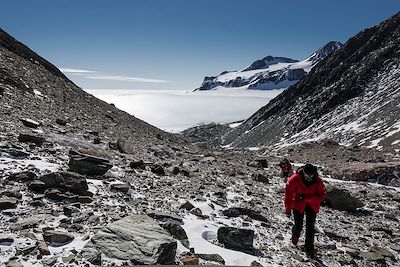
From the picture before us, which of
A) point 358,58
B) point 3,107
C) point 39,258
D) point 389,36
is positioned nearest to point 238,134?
point 358,58

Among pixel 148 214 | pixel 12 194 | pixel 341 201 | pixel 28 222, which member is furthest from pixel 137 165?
pixel 341 201

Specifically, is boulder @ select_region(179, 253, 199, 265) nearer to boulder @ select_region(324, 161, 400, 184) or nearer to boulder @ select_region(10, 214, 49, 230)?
boulder @ select_region(10, 214, 49, 230)

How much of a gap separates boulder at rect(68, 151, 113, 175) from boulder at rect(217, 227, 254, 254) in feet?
17.4

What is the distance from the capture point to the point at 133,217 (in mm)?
8703

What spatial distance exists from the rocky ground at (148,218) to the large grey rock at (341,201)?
43 mm

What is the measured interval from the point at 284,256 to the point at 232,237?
1497 millimetres

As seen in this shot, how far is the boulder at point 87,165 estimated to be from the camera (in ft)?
40.8

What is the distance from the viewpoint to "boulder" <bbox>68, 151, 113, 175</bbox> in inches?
489

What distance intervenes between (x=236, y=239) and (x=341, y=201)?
8.20 m

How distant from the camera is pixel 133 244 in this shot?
7.57 m

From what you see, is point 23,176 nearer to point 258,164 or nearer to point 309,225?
Result: point 309,225

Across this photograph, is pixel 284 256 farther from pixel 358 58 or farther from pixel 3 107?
pixel 358 58

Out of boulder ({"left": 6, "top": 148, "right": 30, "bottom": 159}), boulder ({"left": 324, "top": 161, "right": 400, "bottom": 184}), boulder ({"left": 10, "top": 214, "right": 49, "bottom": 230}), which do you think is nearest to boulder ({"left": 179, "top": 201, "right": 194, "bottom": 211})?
boulder ({"left": 10, "top": 214, "right": 49, "bottom": 230})

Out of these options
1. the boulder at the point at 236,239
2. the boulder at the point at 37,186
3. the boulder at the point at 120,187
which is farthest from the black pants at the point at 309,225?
the boulder at the point at 37,186
